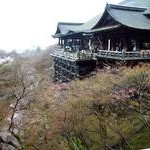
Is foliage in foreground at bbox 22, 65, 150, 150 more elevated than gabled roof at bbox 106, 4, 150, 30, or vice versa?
gabled roof at bbox 106, 4, 150, 30

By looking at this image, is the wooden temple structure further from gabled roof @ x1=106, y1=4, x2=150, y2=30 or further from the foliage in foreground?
the foliage in foreground

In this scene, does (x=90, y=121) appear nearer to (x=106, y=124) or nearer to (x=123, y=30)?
(x=106, y=124)

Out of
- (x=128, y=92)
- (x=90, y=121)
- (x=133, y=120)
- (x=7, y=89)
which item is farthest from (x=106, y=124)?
(x=7, y=89)

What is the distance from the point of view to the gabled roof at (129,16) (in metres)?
33.1

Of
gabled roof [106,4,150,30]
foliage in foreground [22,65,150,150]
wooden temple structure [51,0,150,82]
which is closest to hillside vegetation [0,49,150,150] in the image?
foliage in foreground [22,65,150,150]

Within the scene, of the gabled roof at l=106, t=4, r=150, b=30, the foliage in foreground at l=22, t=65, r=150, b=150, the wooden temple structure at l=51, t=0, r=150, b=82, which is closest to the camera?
the foliage in foreground at l=22, t=65, r=150, b=150

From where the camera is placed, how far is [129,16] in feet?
116

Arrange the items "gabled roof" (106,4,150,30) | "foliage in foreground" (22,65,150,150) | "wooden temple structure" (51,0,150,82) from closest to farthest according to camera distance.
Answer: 1. "foliage in foreground" (22,65,150,150)
2. "wooden temple structure" (51,0,150,82)
3. "gabled roof" (106,4,150,30)

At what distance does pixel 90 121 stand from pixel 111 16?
14916mm

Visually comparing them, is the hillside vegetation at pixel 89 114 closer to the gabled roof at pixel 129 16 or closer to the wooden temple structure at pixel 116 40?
the wooden temple structure at pixel 116 40

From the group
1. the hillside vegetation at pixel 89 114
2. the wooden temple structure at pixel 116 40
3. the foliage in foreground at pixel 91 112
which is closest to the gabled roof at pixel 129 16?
the wooden temple structure at pixel 116 40

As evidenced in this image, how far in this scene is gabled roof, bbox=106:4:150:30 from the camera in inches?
1305

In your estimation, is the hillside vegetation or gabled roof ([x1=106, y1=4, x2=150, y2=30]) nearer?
the hillside vegetation

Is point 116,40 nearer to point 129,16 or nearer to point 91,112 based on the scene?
point 129,16
